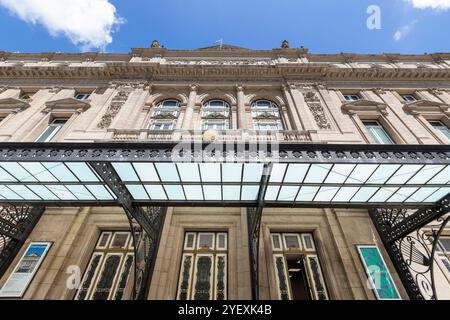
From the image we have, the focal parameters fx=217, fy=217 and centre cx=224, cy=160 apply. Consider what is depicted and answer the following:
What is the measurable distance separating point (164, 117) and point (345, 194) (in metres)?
10.2

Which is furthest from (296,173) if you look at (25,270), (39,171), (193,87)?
(193,87)

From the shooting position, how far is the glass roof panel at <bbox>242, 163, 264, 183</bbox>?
582cm

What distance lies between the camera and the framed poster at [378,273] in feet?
21.3

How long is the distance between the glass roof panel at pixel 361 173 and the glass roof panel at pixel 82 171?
7343 millimetres

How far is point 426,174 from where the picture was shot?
5.98 meters

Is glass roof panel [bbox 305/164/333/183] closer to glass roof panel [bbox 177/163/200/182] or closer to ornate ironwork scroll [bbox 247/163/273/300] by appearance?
ornate ironwork scroll [bbox 247/163/273/300]

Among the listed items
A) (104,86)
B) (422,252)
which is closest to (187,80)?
(104,86)

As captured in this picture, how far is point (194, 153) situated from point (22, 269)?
23.4 feet

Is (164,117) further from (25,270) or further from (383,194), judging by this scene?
(383,194)

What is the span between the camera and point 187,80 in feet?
49.1

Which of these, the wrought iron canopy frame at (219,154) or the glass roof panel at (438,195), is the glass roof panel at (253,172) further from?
the glass roof panel at (438,195)

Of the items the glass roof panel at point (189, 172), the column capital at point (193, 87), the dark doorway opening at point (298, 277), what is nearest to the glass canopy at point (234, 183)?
the glass roof panel at point (189, 172)

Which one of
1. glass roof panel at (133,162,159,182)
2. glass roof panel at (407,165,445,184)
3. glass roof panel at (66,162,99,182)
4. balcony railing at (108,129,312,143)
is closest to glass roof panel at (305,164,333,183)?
glass roof panel at (407,165,445,184)
